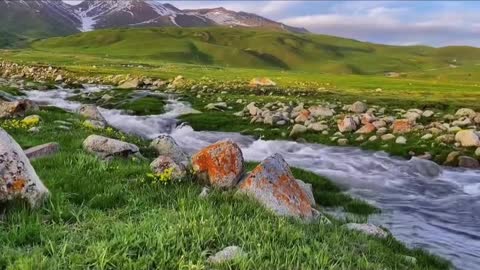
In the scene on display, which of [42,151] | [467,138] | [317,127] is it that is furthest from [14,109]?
[467,138]

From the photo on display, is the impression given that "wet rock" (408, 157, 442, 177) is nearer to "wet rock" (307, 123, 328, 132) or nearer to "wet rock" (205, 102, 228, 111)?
"wet rock" (307, 123, 328, 132)

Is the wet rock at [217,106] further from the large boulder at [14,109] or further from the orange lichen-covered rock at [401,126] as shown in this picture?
the large boulder at [14,109]

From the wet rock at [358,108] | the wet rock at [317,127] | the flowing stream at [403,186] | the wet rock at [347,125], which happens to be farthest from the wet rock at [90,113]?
the wet rock at [358,108]

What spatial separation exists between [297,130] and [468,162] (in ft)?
36.4

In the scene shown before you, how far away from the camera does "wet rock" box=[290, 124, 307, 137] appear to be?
3481 centimetres

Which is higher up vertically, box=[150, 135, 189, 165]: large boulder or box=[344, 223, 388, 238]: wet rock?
box=[150, 135, 189, 165]: large boulder

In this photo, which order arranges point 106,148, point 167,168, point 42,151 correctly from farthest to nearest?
point 106,148, point 42,151, point 167,168

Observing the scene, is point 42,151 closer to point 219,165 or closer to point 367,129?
point 219,165

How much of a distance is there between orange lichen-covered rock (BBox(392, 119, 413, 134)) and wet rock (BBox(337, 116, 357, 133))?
2.51m

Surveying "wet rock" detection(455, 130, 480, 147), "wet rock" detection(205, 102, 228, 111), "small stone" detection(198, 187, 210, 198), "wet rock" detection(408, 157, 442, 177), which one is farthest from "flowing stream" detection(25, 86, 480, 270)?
"wet rock" detection(205, 102, 228, 111)

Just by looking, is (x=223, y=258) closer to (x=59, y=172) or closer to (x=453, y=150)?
(x=59, y=172)

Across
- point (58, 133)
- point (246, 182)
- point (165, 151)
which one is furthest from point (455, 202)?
point (58, 133)

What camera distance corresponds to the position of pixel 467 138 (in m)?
30.0

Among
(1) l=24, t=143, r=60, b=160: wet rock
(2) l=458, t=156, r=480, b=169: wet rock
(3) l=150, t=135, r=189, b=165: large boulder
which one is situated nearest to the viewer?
(1) l=24, t=143, r=60, b=160: wet rock
